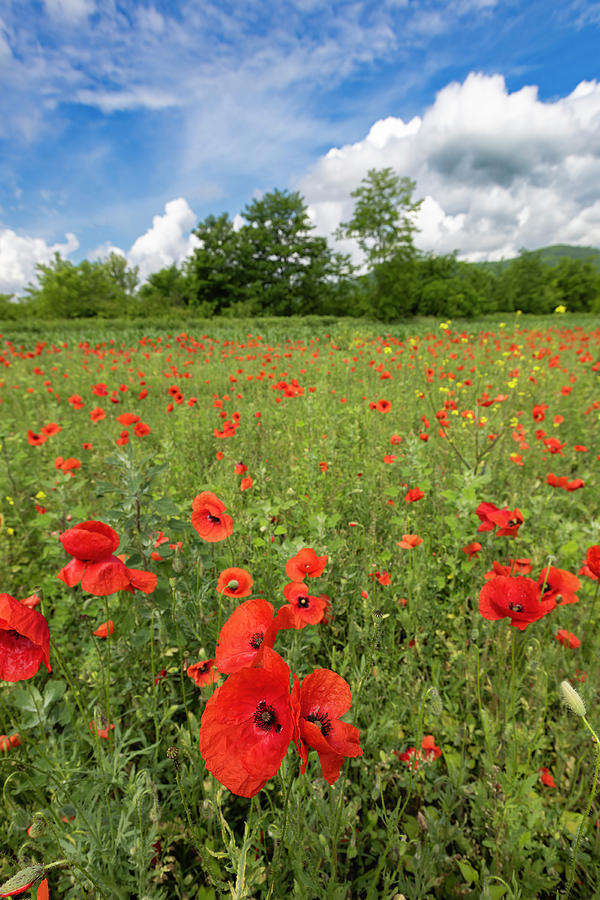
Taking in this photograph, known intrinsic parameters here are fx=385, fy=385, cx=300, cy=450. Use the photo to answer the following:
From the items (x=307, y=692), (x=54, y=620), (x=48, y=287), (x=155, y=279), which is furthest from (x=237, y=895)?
(x=48, y=287)

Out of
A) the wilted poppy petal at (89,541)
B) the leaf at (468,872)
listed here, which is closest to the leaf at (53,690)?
the wilted poppy petal at (89,541)

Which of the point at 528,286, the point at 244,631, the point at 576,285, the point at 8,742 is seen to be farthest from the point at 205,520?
the point at 576,285

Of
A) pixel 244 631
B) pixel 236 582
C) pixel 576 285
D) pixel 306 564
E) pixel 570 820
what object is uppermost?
pixel 576 285

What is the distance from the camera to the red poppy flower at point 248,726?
1.99 feet

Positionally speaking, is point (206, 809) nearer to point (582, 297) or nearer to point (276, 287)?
point (276, 287)

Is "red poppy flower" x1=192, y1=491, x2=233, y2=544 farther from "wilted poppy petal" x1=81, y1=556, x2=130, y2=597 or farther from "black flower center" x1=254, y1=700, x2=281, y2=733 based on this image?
"black flower center" x1=254, y1=700, x2=281, y2=733

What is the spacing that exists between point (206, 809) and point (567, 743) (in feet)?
4.61

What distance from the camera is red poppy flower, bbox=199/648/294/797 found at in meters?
0.61

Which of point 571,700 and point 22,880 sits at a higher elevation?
point 571,700

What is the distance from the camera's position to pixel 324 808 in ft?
3.78

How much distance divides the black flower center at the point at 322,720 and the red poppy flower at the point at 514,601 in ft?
1.82

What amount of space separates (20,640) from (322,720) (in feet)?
2.26

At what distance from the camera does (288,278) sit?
37.2 m

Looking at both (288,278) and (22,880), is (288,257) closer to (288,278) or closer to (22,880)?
(288,278)
